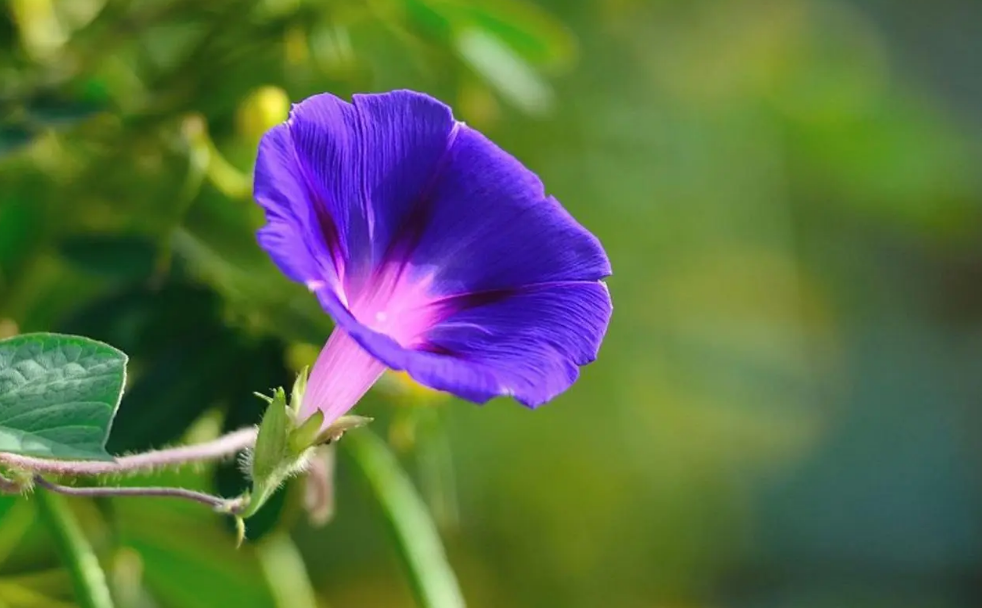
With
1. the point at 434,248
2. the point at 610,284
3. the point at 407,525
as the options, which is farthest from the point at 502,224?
the point at 610,284

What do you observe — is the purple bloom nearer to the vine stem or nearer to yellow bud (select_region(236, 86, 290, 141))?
the vine stem

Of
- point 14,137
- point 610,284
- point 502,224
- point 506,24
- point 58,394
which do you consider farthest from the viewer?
point 610,284

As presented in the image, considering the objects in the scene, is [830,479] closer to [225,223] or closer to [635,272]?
[635,272]

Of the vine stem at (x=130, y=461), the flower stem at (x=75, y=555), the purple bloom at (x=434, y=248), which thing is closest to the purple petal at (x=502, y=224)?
the purple bloom at (x=434, y=248)

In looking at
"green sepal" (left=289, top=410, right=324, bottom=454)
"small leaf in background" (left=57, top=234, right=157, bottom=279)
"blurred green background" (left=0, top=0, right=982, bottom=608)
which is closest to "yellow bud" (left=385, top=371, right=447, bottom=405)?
"blurred green background" (left=0, top=0, right=982, bottom=608)

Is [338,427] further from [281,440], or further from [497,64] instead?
[497,64]
